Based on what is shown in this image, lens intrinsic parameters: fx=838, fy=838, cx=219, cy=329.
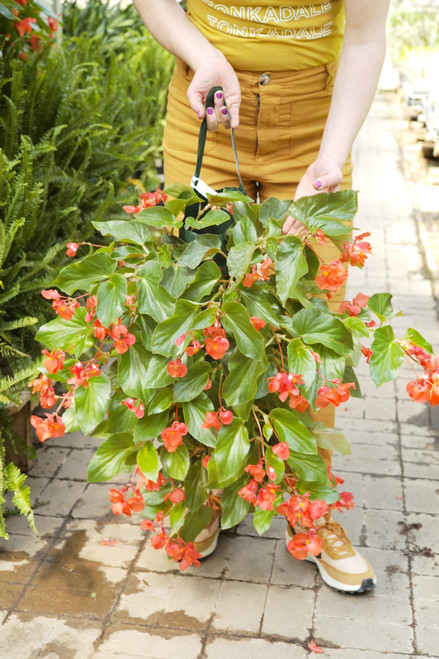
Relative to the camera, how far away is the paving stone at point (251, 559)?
2666 millimetres

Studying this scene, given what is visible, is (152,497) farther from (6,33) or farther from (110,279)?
(6,33)

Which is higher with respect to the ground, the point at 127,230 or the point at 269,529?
the point at 127,230

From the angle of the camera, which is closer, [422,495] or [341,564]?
[341,564]

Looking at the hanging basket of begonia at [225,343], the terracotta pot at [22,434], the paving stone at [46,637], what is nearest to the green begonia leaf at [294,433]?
the hanging basket of begonia at [225,343]

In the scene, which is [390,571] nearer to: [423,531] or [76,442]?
[423,531]

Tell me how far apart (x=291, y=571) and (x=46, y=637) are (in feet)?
2.58

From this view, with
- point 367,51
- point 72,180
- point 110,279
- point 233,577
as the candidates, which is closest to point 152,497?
point 233,577

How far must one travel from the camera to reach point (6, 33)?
3.77 meters

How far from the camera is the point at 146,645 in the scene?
7.77 feet

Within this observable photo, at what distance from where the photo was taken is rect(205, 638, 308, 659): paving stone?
7.64 ft

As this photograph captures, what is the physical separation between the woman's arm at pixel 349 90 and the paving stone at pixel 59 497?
1.48 metres

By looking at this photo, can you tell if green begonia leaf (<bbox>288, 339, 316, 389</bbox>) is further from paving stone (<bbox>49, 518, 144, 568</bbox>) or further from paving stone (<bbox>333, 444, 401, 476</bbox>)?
paving stone (<bbox>333, 444, 401, 476</bbox>)

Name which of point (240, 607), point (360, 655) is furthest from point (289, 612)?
point (360, 655)

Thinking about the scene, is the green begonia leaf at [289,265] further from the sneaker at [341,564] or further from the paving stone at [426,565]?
the paving stone at [426,565]
